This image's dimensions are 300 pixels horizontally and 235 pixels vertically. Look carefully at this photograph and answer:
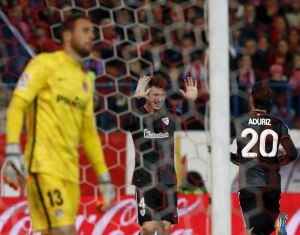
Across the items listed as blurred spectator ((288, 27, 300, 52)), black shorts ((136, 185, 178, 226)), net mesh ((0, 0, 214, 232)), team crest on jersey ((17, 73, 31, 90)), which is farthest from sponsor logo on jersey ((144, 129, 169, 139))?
team crest on jersey ((17, 73, 31, 90))

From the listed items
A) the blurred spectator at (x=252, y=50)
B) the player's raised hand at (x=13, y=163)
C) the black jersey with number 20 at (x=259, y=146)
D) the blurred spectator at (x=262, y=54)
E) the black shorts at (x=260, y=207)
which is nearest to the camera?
the player's raised hand at (x=13, y=163)

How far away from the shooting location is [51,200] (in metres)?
4.34

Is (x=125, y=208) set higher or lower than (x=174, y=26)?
lower

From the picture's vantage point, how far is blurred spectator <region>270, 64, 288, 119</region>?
802 centimetres

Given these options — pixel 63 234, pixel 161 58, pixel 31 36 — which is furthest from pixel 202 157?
pixel 63 234

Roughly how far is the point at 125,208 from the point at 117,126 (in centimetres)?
73

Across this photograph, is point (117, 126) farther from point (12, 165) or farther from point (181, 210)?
point (12, 165)

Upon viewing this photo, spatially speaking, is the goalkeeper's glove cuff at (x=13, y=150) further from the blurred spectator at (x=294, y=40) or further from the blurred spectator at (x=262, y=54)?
the blurred spectator at (x=294, y=40)

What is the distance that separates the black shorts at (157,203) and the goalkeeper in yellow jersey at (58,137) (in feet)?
6.26

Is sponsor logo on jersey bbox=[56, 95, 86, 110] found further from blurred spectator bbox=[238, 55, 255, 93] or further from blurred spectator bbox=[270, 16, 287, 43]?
blurred spectator bbox=[270, 16, 287, 43]

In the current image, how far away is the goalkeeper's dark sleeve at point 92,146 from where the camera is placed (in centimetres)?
442

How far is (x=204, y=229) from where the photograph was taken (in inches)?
273

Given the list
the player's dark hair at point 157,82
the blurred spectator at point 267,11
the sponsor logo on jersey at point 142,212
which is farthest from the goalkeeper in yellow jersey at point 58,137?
the blurred spectator at point 267,11

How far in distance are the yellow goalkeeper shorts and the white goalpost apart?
747 millimetres
